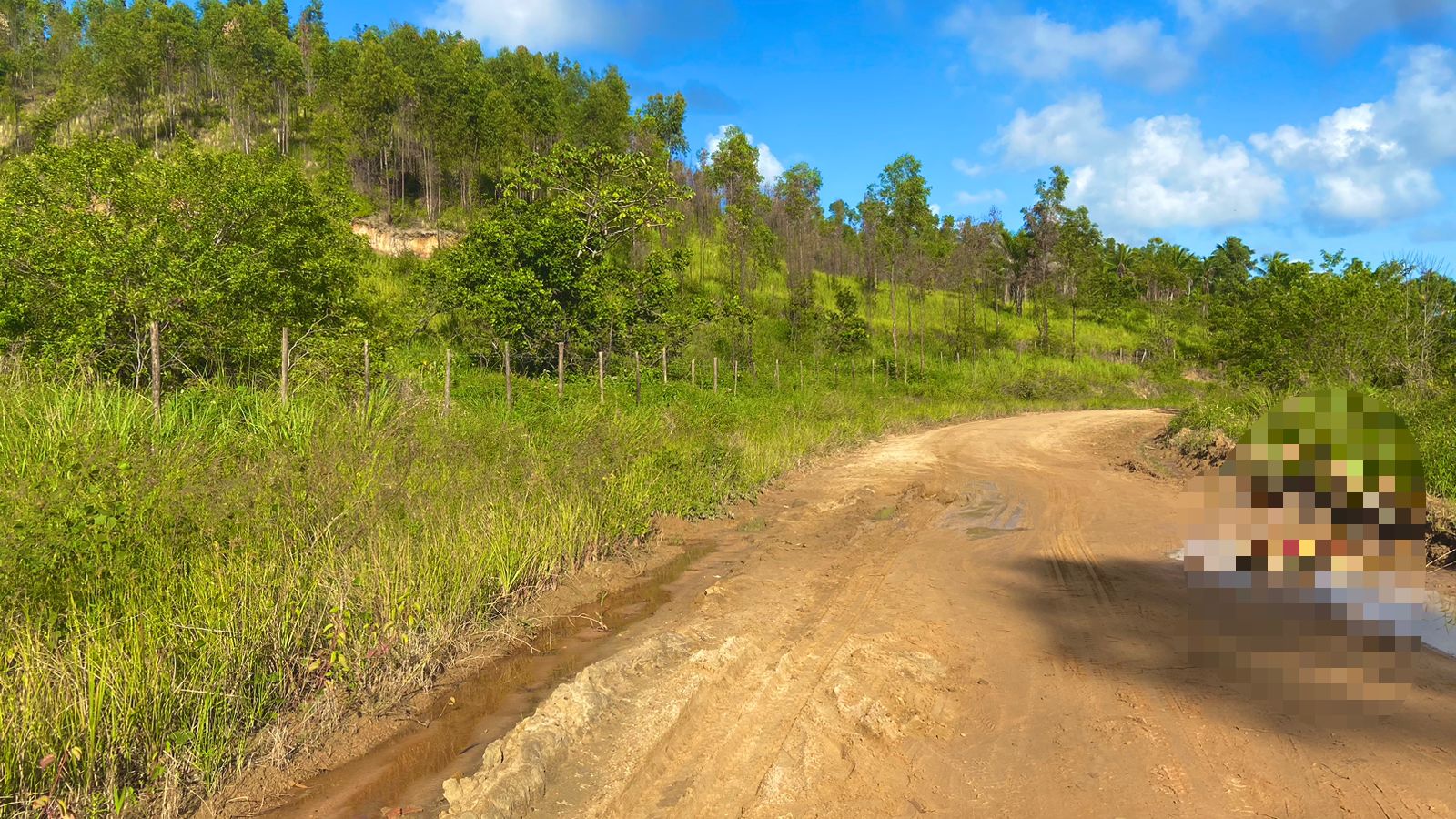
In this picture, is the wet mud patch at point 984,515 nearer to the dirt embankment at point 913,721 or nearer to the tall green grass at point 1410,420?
the dirt embankment at point 913,721

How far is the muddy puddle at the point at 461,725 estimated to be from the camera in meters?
3.34

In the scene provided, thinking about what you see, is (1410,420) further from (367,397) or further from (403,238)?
(403,238)

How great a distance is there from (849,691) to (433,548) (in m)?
3.22

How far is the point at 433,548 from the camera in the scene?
539cm

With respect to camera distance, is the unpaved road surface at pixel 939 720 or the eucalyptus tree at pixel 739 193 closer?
the unpaved road surface at pixel 939 720

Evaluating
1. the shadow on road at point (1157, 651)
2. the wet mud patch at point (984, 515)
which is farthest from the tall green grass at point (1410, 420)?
the wet mud patch at point (984, 515)

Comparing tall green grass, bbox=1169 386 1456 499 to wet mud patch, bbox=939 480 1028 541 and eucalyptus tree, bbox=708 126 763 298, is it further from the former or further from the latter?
eucalyptus tree, bbox=708 126 763 298

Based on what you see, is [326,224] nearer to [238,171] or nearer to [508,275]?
[238,171]

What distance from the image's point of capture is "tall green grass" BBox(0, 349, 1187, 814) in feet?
10.5

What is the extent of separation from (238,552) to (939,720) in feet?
15.1

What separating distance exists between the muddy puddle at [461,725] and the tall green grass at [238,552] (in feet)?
1.20

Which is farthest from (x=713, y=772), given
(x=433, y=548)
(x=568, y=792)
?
(x=433, y=548)

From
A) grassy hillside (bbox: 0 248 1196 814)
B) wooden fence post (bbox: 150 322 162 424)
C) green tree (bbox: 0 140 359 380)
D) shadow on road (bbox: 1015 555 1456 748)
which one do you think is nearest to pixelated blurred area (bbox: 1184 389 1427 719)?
shadow on road (bbox: 1015 555 1456 748)

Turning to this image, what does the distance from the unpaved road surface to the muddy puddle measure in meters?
0.26
